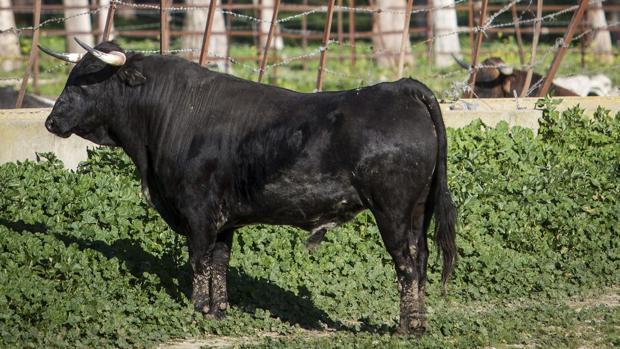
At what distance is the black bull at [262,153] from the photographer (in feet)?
24.2

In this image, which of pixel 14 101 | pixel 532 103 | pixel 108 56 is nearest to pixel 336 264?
pixel 108 56

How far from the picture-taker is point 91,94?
8336 mm

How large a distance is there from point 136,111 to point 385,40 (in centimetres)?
1851

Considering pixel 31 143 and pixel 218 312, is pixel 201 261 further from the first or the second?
pixel 31 143

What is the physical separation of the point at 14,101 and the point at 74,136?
3628mm

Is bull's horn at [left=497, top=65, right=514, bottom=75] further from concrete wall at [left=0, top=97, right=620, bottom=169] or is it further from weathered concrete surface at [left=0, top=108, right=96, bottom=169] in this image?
weathered concrete surface at [left=0, top=108, right=96, bottom=169]

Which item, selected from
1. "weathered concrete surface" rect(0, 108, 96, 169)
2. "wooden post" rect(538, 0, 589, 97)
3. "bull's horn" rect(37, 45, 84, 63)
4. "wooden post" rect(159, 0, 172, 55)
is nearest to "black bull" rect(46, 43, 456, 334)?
"bull's horn" rect(37, 45, 84, 63)

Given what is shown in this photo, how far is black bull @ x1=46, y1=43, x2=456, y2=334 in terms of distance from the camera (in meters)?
7.39

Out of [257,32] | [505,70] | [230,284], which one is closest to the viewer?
[230,284]

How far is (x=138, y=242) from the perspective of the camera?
891 centimetres

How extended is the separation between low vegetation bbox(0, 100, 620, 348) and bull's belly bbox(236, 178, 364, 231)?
2.48ft

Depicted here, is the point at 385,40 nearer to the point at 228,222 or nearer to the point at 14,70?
the point at 14,70

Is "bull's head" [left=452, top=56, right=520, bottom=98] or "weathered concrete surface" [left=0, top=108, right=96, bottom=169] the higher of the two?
"bull's head" [left=452, top=56, right=520, bottom=98]

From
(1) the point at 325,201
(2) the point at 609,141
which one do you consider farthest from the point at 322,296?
(2) the point at 609,141
